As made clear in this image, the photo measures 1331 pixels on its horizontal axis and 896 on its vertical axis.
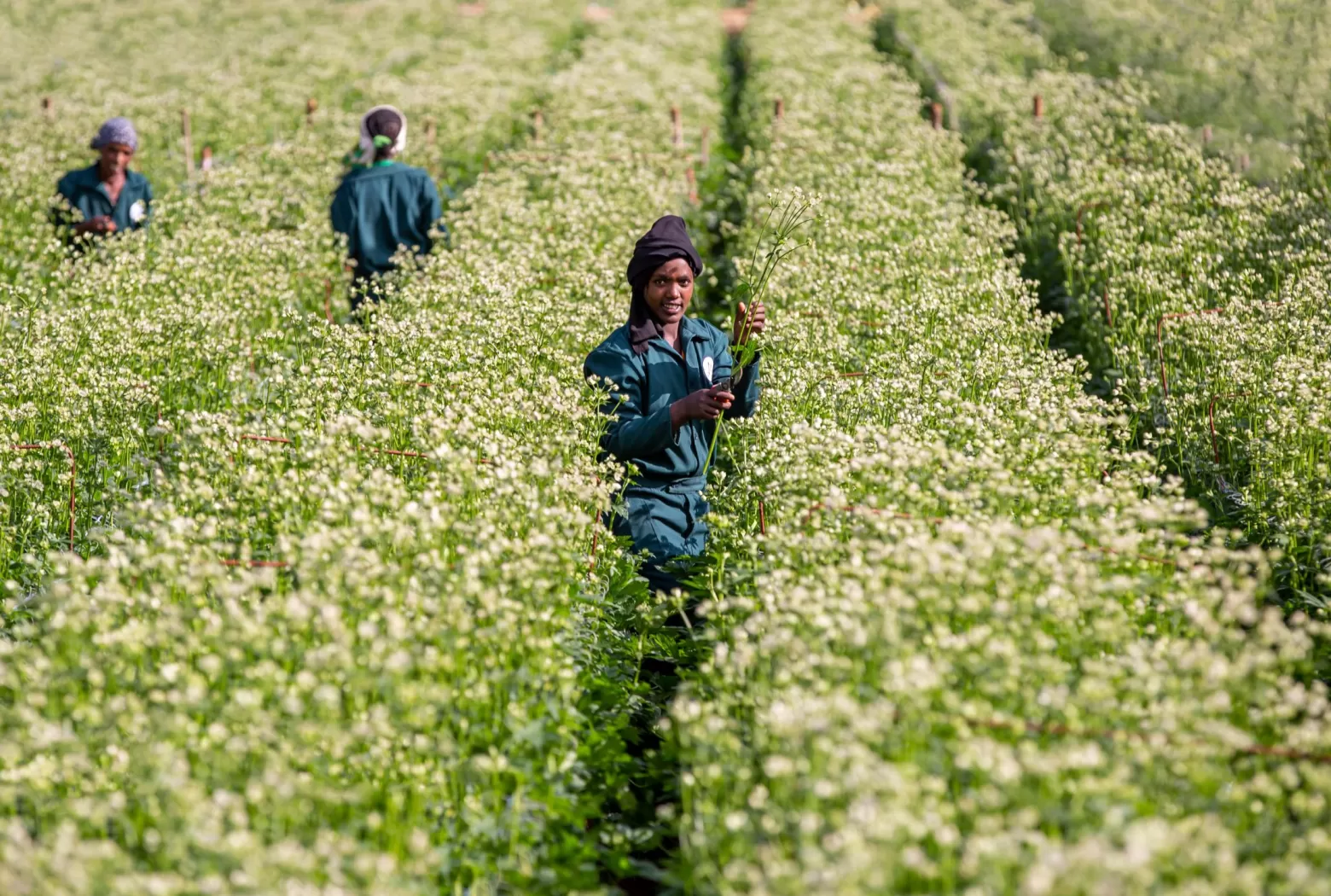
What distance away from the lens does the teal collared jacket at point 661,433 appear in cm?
641

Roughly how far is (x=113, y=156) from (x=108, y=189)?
0.31 m

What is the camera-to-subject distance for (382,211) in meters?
10.6

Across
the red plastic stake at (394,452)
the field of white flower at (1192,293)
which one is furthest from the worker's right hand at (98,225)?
the field of white flower at (1192,293)

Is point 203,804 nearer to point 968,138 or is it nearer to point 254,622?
point 254,622

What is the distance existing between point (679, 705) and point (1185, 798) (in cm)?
157

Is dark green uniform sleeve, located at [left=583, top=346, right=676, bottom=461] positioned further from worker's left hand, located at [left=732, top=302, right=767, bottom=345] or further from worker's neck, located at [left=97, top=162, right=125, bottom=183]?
worker's neck, located at [left=97, top=162, right=125, bottom=183]

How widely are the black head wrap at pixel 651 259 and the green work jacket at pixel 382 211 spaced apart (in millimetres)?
4192

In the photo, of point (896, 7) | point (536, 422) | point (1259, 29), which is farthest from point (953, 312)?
point (896, 7)

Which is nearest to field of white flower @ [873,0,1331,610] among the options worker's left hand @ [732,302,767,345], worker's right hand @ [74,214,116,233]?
worker's left hand @ [732,302,767,345]

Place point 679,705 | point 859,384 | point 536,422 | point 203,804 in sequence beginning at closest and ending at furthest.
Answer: point 203,804, point 679,705, point 536,422, point 859,384

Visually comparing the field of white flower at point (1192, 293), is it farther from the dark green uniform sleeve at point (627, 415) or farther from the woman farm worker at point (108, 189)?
the woman farm worker at point (108, 189)

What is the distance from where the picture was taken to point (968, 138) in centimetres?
1592

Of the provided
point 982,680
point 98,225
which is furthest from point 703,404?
point 98,225

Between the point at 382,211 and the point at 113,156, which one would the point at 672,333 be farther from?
the point at 113,156
